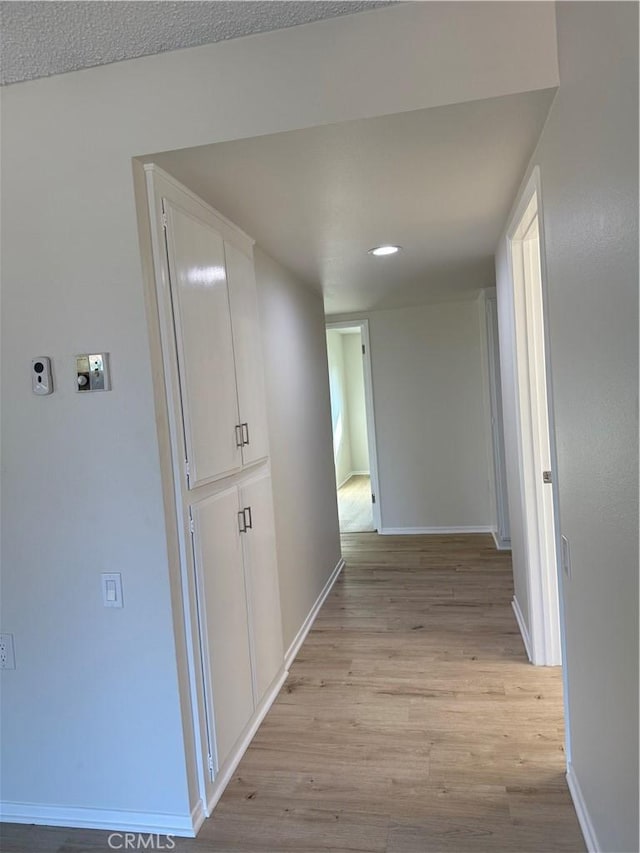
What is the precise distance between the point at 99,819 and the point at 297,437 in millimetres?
2077

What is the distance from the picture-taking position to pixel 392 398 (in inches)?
209

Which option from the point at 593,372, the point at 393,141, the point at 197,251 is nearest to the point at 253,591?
the point at 197,251

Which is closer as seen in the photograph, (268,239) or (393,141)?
(393,141)

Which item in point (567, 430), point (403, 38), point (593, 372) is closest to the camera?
point (593, 372)

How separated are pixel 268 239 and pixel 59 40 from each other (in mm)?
1241

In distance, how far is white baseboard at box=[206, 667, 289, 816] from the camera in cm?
191

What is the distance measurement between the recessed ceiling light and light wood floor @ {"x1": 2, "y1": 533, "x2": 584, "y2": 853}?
2172 millimetres

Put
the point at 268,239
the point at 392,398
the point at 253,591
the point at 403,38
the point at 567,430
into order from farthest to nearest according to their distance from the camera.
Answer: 1. the point at 392,398
2. the point at 268,239
3. the point at 253,591
4. the point at 567,430
5. the point at 403,38

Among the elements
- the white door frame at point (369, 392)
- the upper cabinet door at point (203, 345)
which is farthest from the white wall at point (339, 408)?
the upper cabinet door at point (203, 345)

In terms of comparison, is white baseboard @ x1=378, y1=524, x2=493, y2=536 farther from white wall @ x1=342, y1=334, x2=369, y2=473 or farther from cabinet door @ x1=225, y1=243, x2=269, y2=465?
white wall @ x1=342, y1=334, x2=369, y2=473

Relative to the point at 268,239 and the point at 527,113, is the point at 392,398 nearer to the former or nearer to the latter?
the point at 268,239

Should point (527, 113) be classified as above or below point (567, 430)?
above

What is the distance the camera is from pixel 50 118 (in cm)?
171

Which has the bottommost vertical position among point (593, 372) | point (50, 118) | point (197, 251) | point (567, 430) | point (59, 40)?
point (567, 430)
